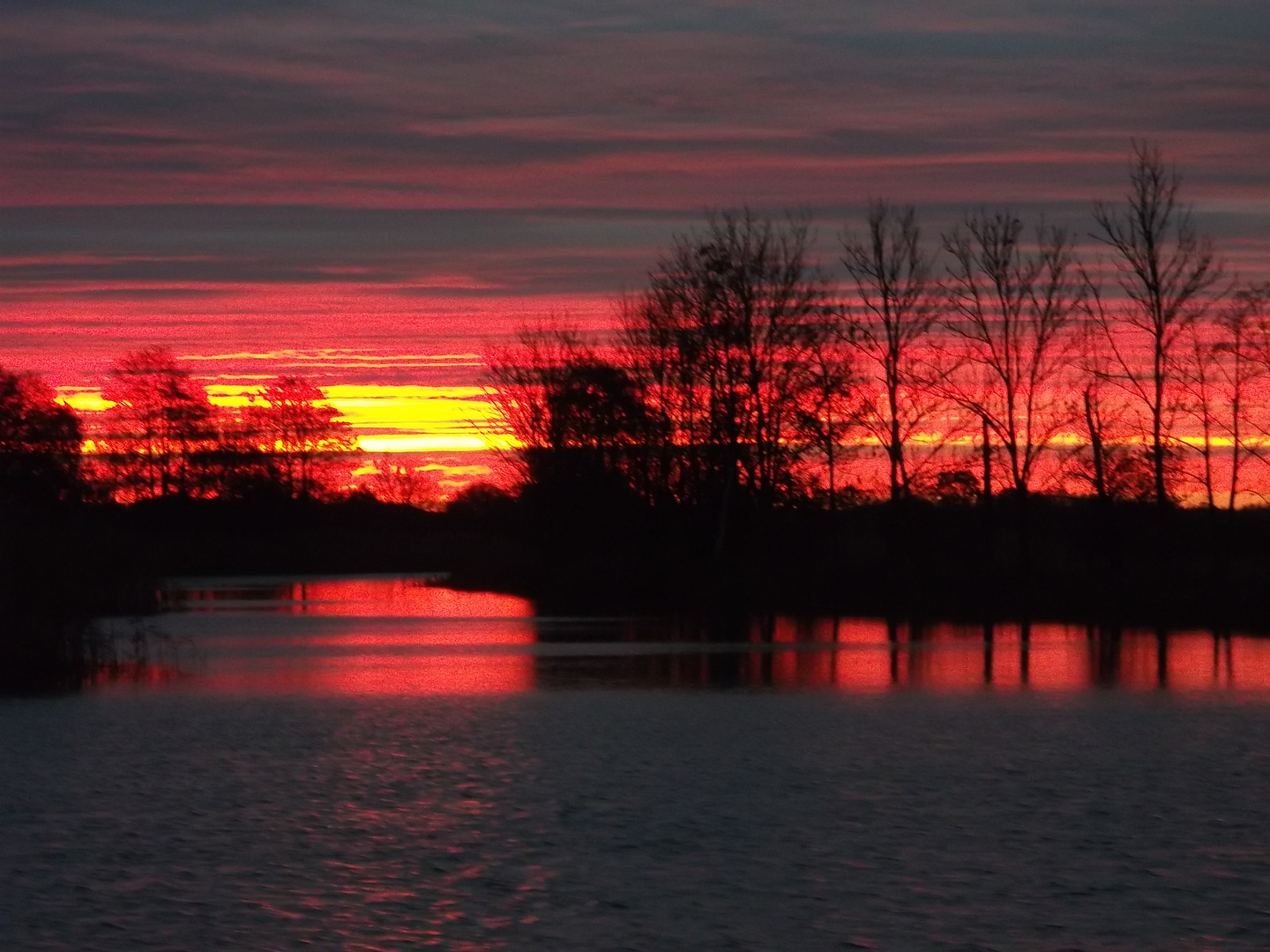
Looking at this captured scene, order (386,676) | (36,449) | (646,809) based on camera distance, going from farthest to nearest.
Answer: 1. (36,449)
2. (386,676)
3. (646,809)

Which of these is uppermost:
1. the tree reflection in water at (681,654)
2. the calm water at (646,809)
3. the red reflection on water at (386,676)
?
the tree reflection in water at (681,654)

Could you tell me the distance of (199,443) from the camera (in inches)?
2670

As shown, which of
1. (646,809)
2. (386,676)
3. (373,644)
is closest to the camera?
(646,809)

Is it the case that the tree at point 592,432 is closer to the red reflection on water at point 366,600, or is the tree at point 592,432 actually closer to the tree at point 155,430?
the red reflection on water at point 366,600

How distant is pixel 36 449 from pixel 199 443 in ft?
68.9

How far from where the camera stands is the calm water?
8750mm

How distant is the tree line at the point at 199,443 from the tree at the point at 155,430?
4cm

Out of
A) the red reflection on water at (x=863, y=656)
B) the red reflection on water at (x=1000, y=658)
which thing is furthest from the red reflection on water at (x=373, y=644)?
the red reflection on water at (x=863, y=656)

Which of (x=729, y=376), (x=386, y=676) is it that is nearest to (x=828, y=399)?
(x=729, y=376)

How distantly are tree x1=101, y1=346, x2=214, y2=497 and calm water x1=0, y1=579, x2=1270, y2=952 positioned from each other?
44271 millimetres

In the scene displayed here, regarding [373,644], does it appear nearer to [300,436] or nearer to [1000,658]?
[1000,658]

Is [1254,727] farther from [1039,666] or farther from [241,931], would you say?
[241,931]

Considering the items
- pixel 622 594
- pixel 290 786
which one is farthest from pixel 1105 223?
pixel 290 786

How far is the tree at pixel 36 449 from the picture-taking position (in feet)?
148
